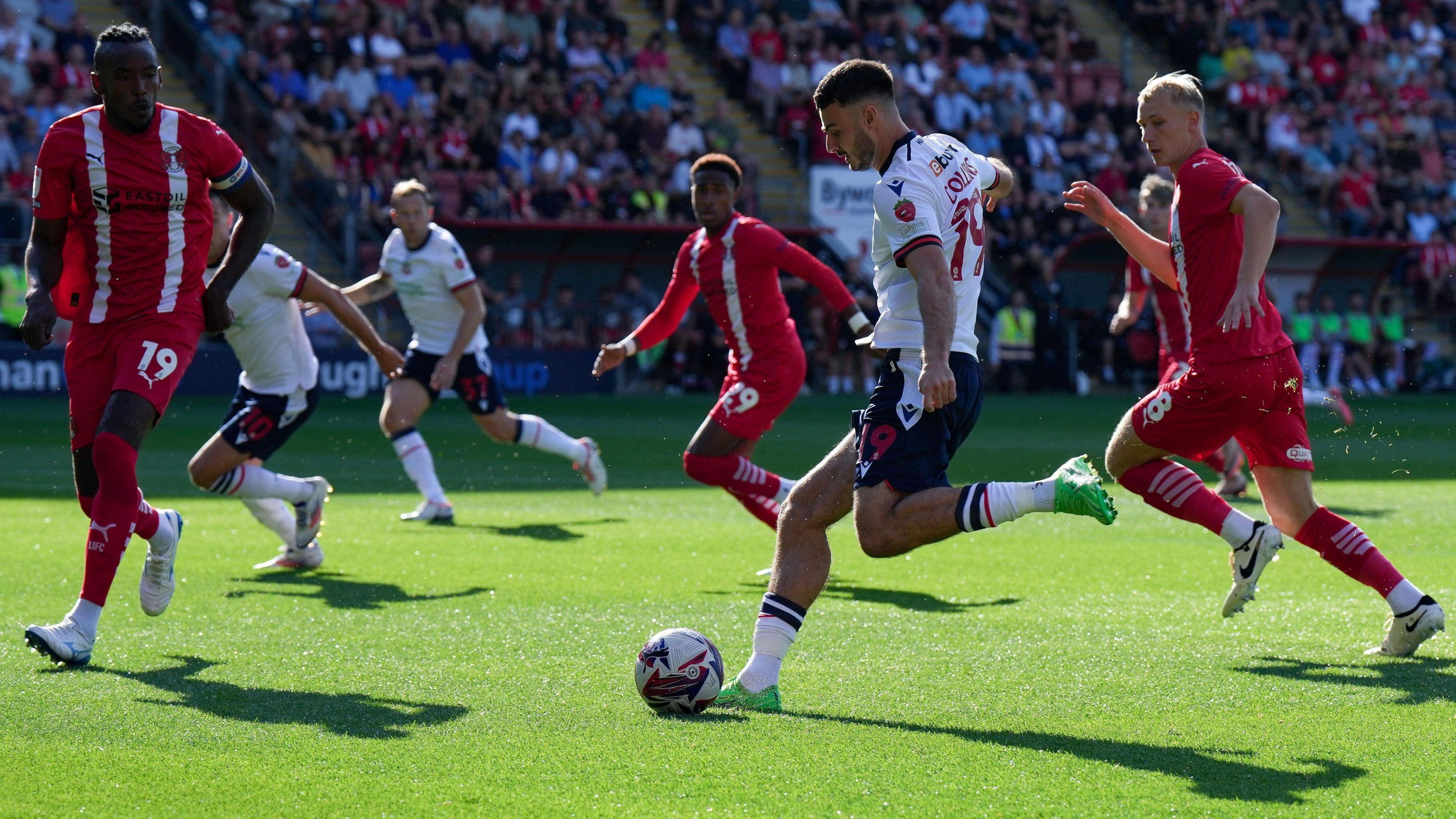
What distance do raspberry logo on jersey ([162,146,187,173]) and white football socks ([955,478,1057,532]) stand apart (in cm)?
324

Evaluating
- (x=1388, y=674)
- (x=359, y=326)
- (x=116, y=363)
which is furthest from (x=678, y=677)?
(x=359, y=326)

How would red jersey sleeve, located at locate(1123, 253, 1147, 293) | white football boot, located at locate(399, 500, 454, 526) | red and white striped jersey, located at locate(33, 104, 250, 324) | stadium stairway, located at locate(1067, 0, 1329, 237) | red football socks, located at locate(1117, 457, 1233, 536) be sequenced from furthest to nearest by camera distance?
stadium stairway, located at locate(1067, 0, 1329, 237), white football boot, located at locate(399, 500, 454, 526), red jersey sleeve, located at locate(1123, 253, 1147, 293), red football socks, located at locate(1117, 457, 1233, 536), red and white striped jersey, located at locate(33, 104, 250, 324)

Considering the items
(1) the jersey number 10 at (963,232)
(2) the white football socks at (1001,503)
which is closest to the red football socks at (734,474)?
(1) the jersey number 10 at (963,232)

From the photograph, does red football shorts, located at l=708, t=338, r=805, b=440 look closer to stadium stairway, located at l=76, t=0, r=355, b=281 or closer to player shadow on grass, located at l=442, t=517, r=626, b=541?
player shadow on grass, located at l=442, t=517, r=626, b=541

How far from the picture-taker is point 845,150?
527cm

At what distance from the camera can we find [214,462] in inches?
329

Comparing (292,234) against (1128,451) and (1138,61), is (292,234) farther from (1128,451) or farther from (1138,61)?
(1138,61)

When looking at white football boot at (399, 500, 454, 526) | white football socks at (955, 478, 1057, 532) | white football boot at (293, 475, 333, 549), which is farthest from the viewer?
white football boot at (399, 500, 454, 526)

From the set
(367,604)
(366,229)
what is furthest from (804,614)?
(366,229)

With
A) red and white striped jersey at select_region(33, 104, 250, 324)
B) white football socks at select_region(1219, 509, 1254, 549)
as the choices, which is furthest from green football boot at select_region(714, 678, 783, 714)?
red and white striped jersey at select_region(33, 104, 250, 324)

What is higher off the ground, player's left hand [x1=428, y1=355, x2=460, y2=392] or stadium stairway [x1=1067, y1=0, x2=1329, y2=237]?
stadium stairway [x1=1067, y1=0, x2=1329, y2=237]

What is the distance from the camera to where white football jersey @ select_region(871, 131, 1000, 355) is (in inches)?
197

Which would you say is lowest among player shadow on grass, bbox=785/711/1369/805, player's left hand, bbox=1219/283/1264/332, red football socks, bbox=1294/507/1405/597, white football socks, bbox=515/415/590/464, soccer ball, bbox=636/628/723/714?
white football socks, bbox=515/415/590/464

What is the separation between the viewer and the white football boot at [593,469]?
1164 centimetres
